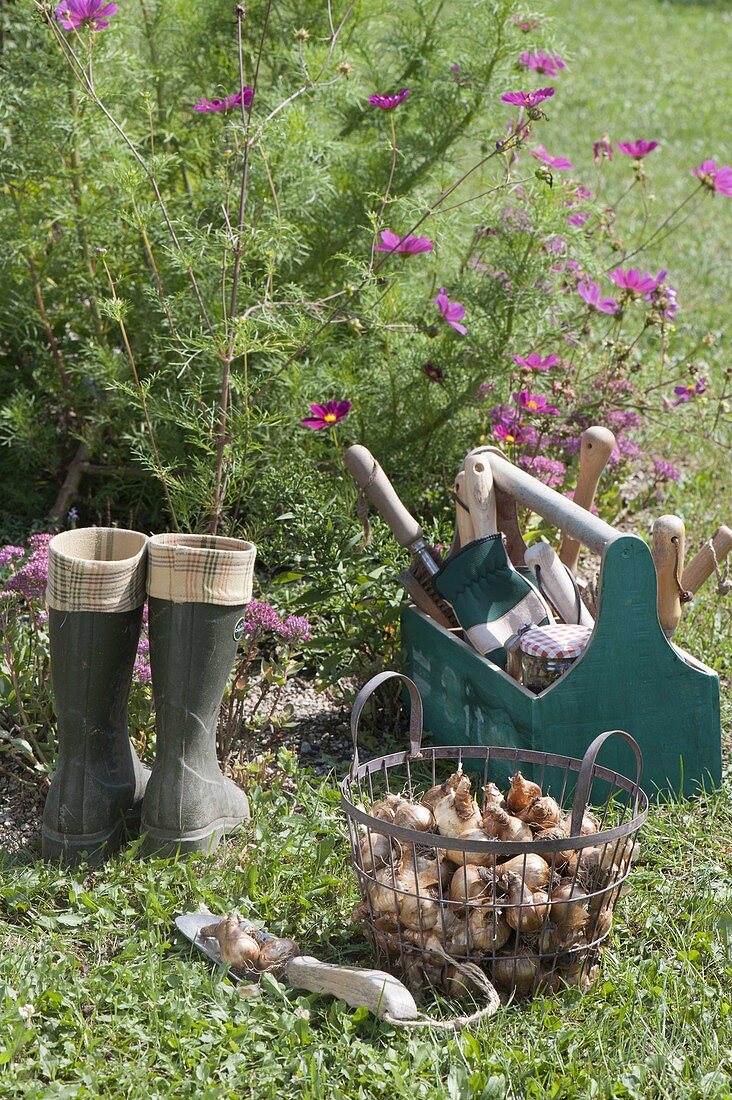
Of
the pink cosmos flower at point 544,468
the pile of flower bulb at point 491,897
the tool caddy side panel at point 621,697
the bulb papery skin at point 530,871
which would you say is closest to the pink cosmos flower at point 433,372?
the pink cosmos flower at point 544,468

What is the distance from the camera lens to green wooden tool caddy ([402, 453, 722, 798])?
96.4 inches

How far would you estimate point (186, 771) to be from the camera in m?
2.35

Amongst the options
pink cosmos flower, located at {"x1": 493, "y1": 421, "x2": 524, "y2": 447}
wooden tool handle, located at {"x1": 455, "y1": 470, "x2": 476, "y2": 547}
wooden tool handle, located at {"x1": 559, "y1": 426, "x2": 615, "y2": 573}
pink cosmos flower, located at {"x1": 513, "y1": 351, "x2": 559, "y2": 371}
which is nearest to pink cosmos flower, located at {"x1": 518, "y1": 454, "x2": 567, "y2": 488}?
pink cosmos flower, located at {"x1": 493, "y1": 421, "x2": 524, "y2": 447}

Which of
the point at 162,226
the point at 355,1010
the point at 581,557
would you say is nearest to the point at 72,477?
the point at 162,226

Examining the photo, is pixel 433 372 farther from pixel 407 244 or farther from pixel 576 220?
pixel 576 220

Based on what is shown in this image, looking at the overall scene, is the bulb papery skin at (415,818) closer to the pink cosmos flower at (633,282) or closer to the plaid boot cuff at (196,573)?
the plaid boot cuff at (196,573)

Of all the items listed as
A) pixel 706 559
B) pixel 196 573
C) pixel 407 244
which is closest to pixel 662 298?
pixel 407 244

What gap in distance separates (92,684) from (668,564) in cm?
123

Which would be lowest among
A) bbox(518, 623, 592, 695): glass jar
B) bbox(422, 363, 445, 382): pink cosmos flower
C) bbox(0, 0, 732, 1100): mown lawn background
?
bbox(0, 0, 732, 1100): mown lawn background

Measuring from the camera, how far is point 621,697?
252 cm

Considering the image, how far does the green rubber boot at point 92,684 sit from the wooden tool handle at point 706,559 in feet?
4.06

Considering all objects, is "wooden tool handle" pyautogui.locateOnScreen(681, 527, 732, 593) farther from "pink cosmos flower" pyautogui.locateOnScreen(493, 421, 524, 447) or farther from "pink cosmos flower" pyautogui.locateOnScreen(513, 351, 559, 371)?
"pink cosmos flower" pyautogui.locateOnScreen(513, 351, 559, 371)

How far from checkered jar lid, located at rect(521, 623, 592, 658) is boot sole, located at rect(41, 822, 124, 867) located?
3.08 ft

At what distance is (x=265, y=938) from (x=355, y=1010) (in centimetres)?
23
